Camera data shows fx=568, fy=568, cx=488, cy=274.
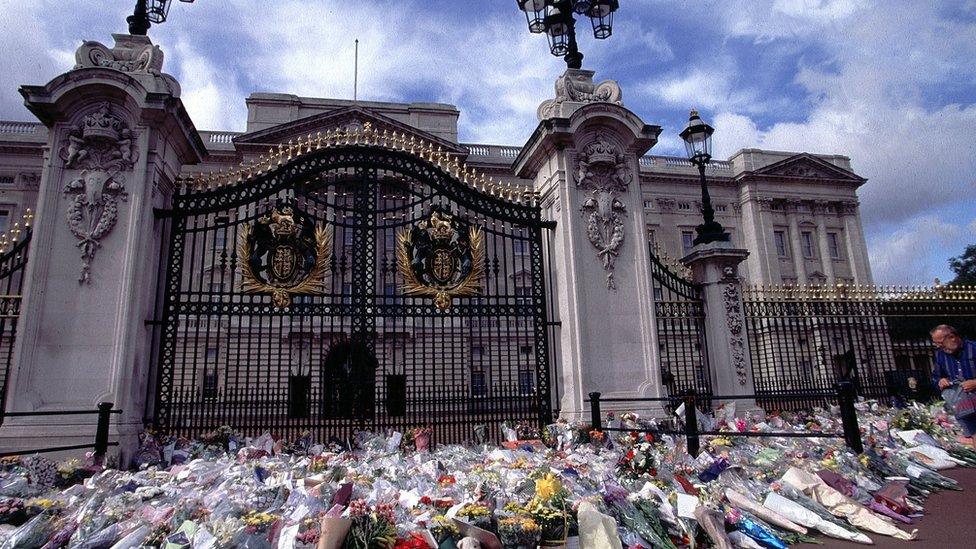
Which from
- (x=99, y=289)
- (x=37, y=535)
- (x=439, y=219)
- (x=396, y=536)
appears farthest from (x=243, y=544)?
(x=439, y=219)

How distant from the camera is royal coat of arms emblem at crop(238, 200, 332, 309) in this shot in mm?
9352

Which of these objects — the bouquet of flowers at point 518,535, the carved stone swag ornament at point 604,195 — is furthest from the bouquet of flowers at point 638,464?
the carved stone swag ornament at point 604,195

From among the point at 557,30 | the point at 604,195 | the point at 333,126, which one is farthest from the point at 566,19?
the point at 333,126

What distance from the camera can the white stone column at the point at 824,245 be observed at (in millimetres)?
41125

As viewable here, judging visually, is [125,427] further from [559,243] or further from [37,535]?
[559,243]

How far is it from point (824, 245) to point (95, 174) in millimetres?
45723

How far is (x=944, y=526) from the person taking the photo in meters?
5.58

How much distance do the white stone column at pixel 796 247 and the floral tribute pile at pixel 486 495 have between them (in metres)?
35.8

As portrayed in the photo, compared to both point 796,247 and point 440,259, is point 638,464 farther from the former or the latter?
point 796,247

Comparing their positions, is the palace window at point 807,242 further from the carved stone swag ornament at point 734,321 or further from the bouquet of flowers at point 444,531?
the bouquet of flowers at point 444,531

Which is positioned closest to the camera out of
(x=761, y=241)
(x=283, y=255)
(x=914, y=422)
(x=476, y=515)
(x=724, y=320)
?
(x=476, y=515)

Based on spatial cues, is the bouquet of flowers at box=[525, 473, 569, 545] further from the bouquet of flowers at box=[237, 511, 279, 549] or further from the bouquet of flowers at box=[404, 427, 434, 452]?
the bouquet of flowers at box=[404, 427, 434, 452]

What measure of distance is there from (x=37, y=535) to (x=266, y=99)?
31.6 meters

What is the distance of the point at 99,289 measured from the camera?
834 cm
